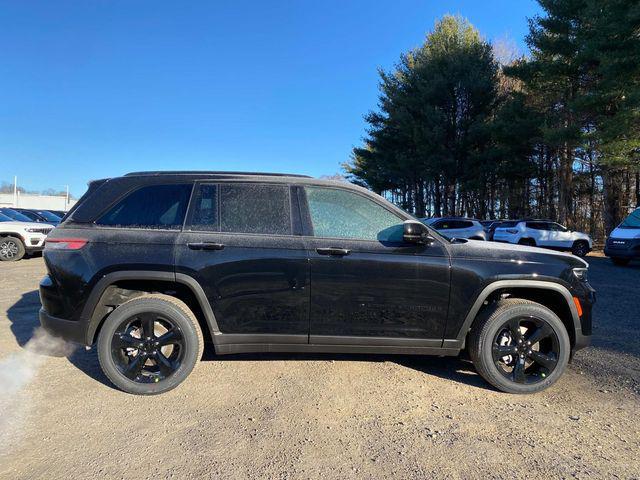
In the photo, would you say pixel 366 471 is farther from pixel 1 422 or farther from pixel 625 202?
pixel 625 202

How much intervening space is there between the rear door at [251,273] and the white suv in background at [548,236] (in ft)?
52.8

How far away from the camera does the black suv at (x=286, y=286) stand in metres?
3.45

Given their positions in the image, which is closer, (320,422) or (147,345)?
(320,422)

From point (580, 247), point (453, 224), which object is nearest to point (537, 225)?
point (580, 247)

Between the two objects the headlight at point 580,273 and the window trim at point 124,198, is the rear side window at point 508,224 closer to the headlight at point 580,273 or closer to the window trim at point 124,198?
the headlight at point 580,273

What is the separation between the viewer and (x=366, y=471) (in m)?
2.49

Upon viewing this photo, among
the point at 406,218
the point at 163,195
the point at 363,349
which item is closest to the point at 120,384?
the point at 163,195

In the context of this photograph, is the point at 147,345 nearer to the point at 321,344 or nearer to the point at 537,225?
the point at 321,344

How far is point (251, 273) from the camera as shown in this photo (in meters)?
3.44

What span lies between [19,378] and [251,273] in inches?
92.6

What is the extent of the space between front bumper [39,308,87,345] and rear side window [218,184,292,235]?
1.43 metres

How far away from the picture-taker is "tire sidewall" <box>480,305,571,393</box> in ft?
11.5

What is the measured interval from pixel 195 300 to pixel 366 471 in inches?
78.8

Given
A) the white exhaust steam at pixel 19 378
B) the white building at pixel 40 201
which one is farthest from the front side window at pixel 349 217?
the white building at pixel 40 201
